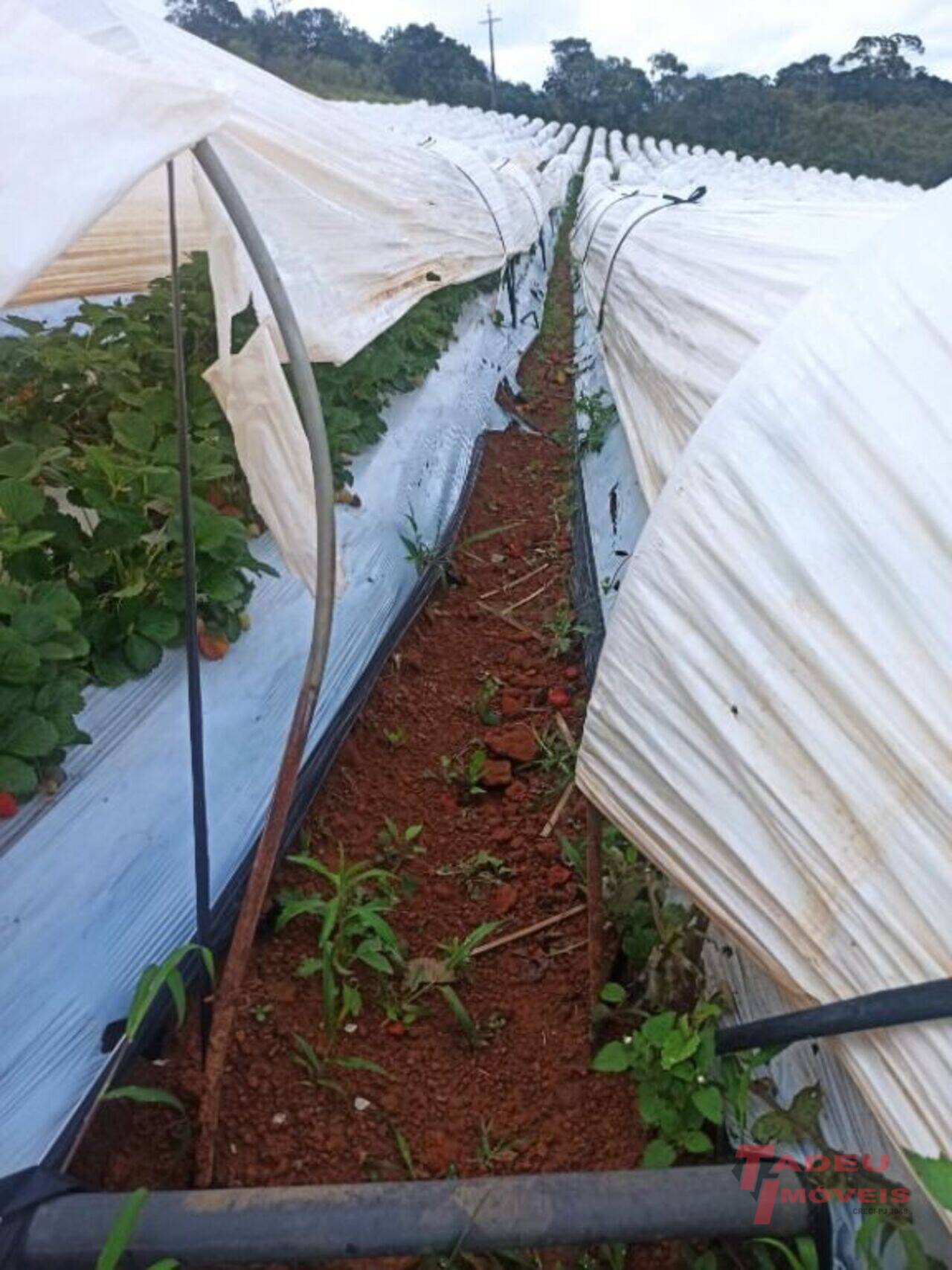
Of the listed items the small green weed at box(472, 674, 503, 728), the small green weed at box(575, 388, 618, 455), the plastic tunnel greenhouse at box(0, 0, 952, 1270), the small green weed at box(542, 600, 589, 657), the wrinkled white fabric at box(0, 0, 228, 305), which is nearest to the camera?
the wrinkled white fabric at box(0, 0, 228, 305)

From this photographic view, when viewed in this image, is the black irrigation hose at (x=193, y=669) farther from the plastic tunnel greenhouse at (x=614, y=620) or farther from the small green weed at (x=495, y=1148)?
the small green weed at (x=495, y=1148)

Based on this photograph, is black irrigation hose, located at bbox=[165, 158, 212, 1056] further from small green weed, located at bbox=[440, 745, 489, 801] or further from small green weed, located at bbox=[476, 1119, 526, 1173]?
small green weed, located at bbox=[440, 745, 489, 801]

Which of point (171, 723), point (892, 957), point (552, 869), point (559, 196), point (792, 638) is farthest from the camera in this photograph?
point (559, 196)

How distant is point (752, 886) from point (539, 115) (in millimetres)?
34498

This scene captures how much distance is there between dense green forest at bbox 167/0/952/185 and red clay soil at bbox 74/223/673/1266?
64.3 ft

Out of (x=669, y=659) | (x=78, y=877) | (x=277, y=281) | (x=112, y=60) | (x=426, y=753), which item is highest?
(x=112, y=60)

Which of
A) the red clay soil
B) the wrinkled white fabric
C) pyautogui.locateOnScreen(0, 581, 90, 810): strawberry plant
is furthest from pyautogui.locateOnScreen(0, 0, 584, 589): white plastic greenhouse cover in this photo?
the red clay soil

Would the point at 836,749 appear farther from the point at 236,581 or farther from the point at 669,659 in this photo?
the point at 236,581

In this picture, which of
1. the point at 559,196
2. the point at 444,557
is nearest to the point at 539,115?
the point at 559,196

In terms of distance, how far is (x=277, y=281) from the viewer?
120cm

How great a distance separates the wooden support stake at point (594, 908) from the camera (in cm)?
151

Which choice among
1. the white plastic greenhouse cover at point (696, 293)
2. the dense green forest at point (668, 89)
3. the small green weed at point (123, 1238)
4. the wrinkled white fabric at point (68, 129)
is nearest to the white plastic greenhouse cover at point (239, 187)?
the wrinkled white fabric at point (68, 129)

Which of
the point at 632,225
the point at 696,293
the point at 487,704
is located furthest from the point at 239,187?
the point at 632,225

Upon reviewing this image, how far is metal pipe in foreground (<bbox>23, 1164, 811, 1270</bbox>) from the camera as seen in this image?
1.08m
